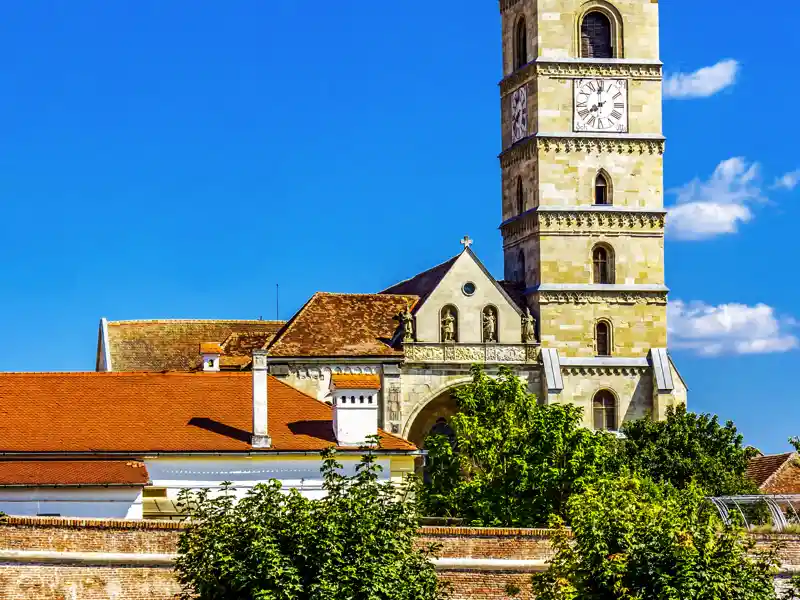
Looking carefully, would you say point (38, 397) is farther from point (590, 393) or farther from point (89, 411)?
point (590, 393)

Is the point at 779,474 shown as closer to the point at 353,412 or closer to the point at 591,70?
the point at 591,70

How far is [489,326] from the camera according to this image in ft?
238

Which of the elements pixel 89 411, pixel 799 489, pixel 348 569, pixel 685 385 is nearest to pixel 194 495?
pixel 89 411

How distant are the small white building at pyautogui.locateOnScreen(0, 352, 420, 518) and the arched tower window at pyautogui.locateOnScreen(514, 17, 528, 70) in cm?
2742

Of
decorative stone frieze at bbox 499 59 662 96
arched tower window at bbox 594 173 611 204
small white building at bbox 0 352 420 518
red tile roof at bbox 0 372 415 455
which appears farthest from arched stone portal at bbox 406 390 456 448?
small white building at bbox 0 352 420 518

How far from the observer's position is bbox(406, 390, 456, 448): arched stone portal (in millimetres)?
72188

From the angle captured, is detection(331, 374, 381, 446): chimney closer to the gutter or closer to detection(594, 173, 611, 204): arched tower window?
the gutter

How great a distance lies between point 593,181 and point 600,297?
4408 mm

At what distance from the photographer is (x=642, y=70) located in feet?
246

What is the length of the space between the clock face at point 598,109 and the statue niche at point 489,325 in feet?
26.1

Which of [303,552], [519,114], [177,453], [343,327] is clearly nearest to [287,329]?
[343,327]

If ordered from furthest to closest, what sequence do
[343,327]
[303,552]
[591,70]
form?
[591,70] < [343,327] < [303,552]

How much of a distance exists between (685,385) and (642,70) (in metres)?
12.1

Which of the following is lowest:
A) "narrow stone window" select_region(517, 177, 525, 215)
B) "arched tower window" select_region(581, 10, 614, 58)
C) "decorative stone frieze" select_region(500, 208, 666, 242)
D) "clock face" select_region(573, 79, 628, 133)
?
"decorative stone frieze" select_region(500, 208, 666, 242)
